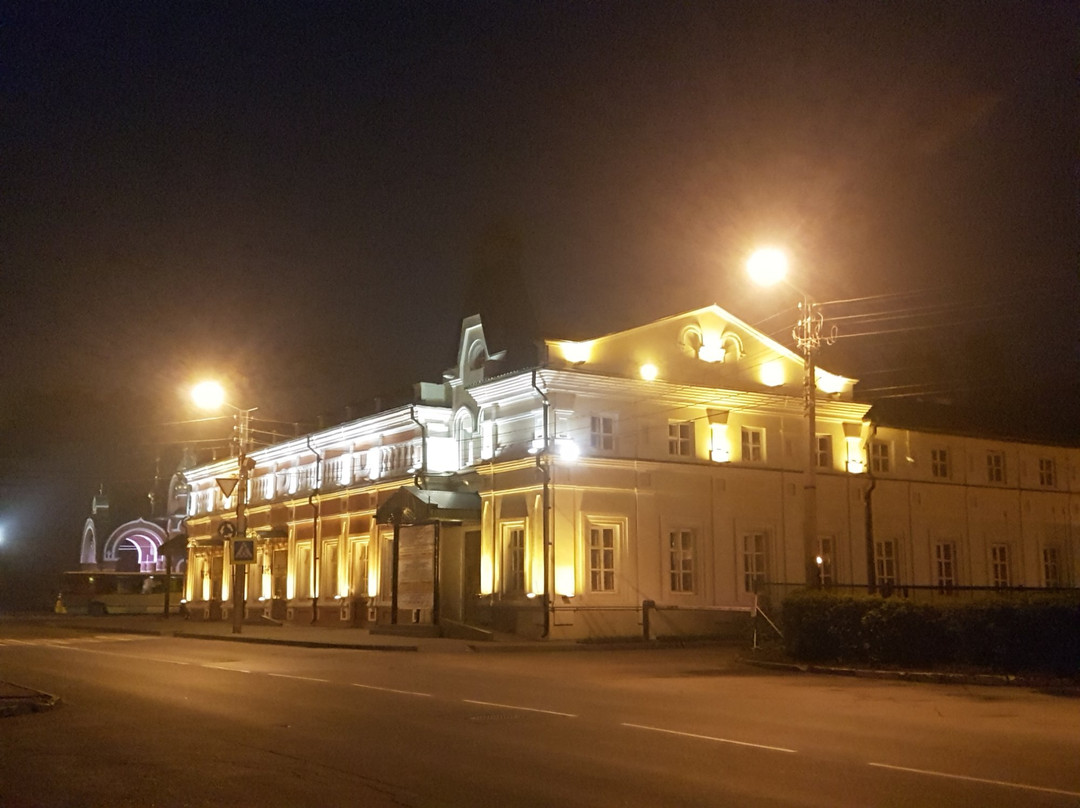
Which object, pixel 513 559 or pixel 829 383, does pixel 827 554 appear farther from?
pixel 513 559

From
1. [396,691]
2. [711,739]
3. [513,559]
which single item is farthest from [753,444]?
[711,739]

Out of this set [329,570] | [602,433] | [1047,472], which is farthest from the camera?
[1047,472]

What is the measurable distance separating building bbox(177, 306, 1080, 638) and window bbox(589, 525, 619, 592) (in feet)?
0.23

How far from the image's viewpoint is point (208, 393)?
34.7 m

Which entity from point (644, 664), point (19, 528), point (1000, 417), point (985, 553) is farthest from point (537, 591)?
point (19, 528)

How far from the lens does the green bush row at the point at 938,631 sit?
65.7 ft

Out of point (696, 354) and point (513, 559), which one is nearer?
point (513, 559)

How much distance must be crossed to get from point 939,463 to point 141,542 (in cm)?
5784

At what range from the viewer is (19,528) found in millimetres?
86000

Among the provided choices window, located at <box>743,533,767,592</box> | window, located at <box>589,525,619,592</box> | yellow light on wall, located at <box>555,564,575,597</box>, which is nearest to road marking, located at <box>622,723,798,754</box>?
yellow light on wall, located at <box>555,564,575,597</box>

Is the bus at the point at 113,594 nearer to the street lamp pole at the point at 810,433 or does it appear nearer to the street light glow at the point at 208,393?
the street light glow at the point at 208,393

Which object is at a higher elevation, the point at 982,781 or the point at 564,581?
the point at 564,581

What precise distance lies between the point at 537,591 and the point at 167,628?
1993 cm

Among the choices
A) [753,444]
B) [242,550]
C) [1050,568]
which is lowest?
[1050,568]
